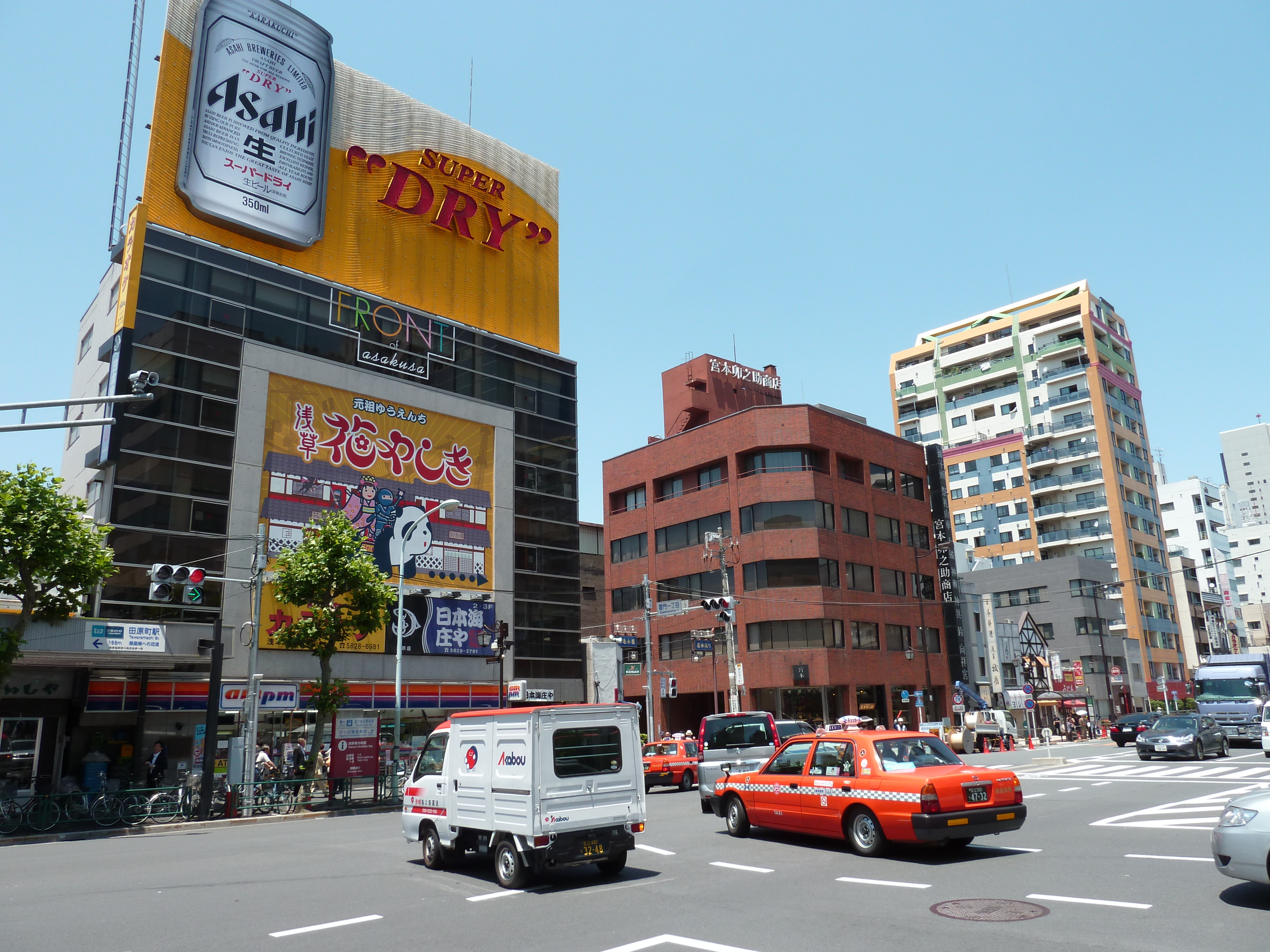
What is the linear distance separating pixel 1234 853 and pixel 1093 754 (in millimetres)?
33990

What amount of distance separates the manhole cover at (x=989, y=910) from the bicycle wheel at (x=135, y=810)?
20.7 m

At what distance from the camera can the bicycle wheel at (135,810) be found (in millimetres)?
22328

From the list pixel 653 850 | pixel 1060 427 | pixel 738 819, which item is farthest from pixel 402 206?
pixel 1060 427

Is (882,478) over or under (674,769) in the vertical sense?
over

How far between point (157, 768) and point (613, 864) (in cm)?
2092

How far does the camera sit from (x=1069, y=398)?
287 ft

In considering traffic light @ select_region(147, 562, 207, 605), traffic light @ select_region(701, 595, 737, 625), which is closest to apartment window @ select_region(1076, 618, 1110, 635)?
traffic light @ select_region(701, 595, 737, 625)

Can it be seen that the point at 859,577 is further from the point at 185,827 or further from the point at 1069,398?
the point at 1069,398

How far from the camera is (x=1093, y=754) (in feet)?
127

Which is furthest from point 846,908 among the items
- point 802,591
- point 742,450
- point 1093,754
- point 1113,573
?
point 1113,573

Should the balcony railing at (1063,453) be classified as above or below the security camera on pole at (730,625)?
above

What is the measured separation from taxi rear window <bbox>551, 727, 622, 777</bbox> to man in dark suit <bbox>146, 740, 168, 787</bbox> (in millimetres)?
19992

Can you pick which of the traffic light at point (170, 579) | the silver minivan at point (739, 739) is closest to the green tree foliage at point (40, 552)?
the traffic light at point (170, 579)

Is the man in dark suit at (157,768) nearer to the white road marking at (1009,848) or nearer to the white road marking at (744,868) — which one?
the white road marking at (744,868)
